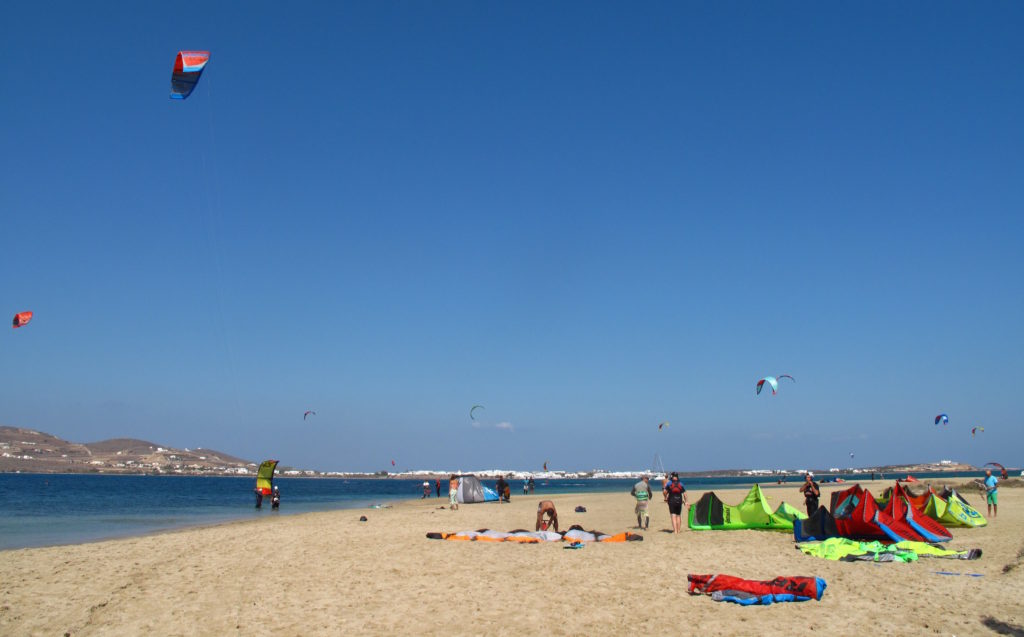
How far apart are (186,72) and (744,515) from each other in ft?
51.3

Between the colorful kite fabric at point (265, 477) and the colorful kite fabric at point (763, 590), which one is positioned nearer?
the colorful kite fabric at point (763, 590)

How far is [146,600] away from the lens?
8859 millimetres

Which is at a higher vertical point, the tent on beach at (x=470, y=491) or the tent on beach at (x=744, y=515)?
the tent on beach at (x=744, y=515)

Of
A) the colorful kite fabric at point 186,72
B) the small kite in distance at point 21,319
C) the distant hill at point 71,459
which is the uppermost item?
the colorful kite fabric at point 186,72

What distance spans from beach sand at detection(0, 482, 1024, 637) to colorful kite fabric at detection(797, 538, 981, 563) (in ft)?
1.16

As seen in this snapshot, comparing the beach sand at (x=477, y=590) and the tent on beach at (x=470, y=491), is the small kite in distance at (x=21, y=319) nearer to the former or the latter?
the beach sand at (x=477, y=590)

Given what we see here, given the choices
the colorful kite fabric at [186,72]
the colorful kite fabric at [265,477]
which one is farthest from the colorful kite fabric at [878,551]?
the colorful kite fabric at [265,477]

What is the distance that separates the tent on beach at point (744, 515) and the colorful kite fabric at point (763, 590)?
285 inches

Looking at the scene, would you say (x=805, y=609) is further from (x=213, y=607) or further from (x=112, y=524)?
(x=112, y=524)

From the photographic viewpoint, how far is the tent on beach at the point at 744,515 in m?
15.5

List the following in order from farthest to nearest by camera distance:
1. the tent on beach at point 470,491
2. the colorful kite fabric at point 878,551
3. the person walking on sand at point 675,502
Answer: the tent on beach at point 470,491
the person walking on sand at point 675,502
the colorful kite fabric at point 878,551

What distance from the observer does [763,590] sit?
A: 8195 mm

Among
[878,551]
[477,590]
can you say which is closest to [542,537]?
[477,590]

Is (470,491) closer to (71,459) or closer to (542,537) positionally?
(542,537)
